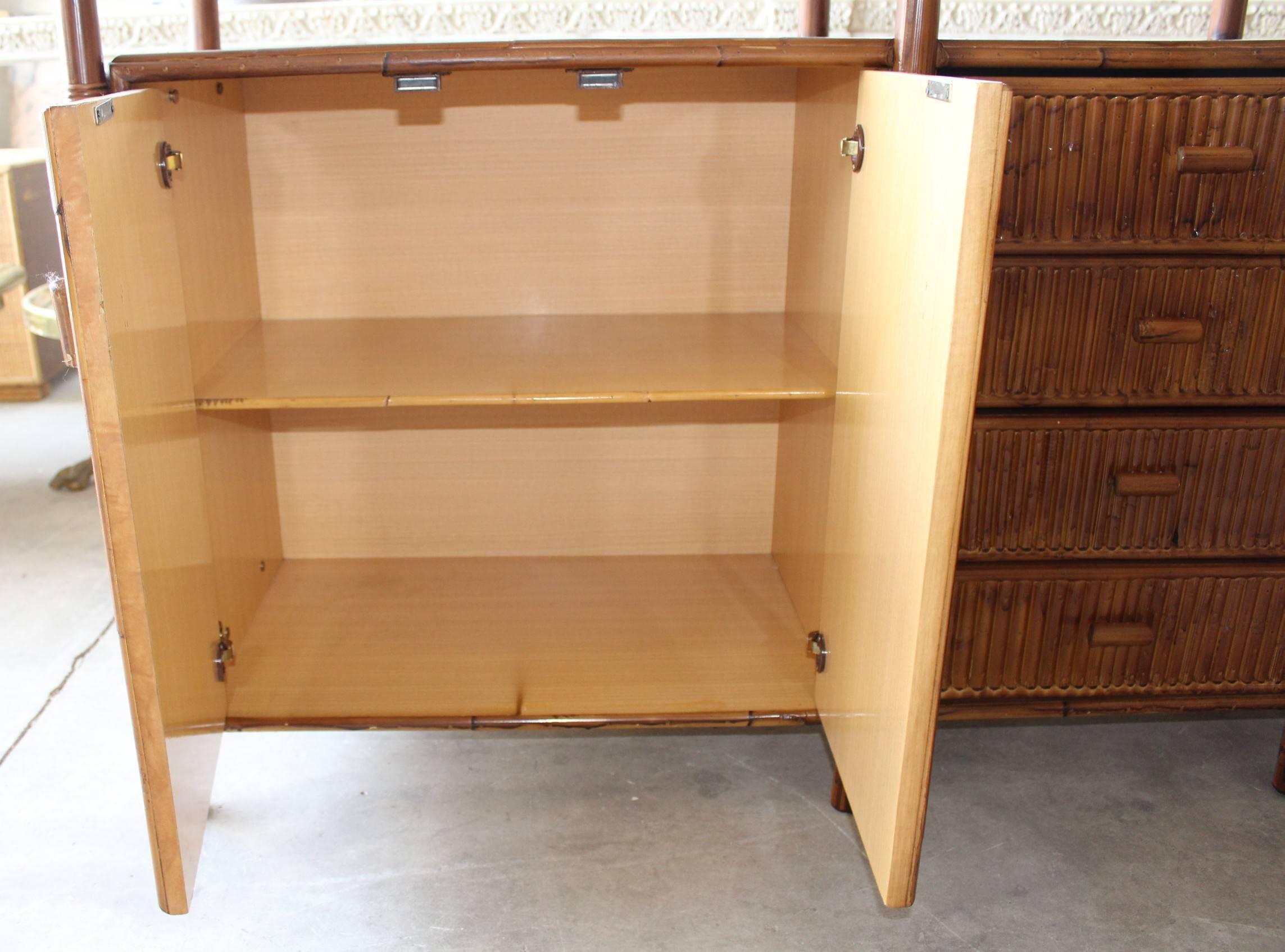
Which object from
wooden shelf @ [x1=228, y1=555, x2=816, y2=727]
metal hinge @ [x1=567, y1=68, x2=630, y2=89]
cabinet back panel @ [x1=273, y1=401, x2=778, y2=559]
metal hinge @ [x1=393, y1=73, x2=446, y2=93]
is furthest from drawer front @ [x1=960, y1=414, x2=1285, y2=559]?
metal hinge @ [x1=393, y1=73, x2=446, y2=93]

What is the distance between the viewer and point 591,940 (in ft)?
4.06

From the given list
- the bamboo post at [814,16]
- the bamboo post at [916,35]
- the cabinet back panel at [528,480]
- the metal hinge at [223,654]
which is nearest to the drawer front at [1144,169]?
the bamboo post at [916,35]

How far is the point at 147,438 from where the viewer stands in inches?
40.1

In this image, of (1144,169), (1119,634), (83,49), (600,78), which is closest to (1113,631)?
(1119,634)

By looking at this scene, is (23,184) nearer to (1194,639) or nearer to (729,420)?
(729,420)

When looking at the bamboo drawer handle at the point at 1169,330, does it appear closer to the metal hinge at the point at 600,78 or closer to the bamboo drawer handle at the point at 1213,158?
the bamboo drawer handle at the point at 1213,158

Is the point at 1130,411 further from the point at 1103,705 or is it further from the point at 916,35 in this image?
the point at 916,35

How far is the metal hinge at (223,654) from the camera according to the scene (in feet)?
4.12

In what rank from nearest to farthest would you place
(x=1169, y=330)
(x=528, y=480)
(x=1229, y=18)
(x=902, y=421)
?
1. (x=902, y=421)
2. (x=1169, y=330)
3. (x=1229, y=18)
4. (x=528, y=480)

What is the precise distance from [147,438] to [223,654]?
14.2 inches

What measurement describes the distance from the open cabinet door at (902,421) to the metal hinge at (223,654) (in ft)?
2.33

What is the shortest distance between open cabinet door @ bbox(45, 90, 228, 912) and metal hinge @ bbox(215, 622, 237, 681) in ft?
0.05

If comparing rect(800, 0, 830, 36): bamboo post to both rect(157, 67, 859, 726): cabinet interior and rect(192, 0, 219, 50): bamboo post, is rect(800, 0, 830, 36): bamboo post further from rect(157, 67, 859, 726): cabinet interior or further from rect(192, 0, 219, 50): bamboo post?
rect(192, 0, 219, 50): bamboo post

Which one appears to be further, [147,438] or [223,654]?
[223,654]
